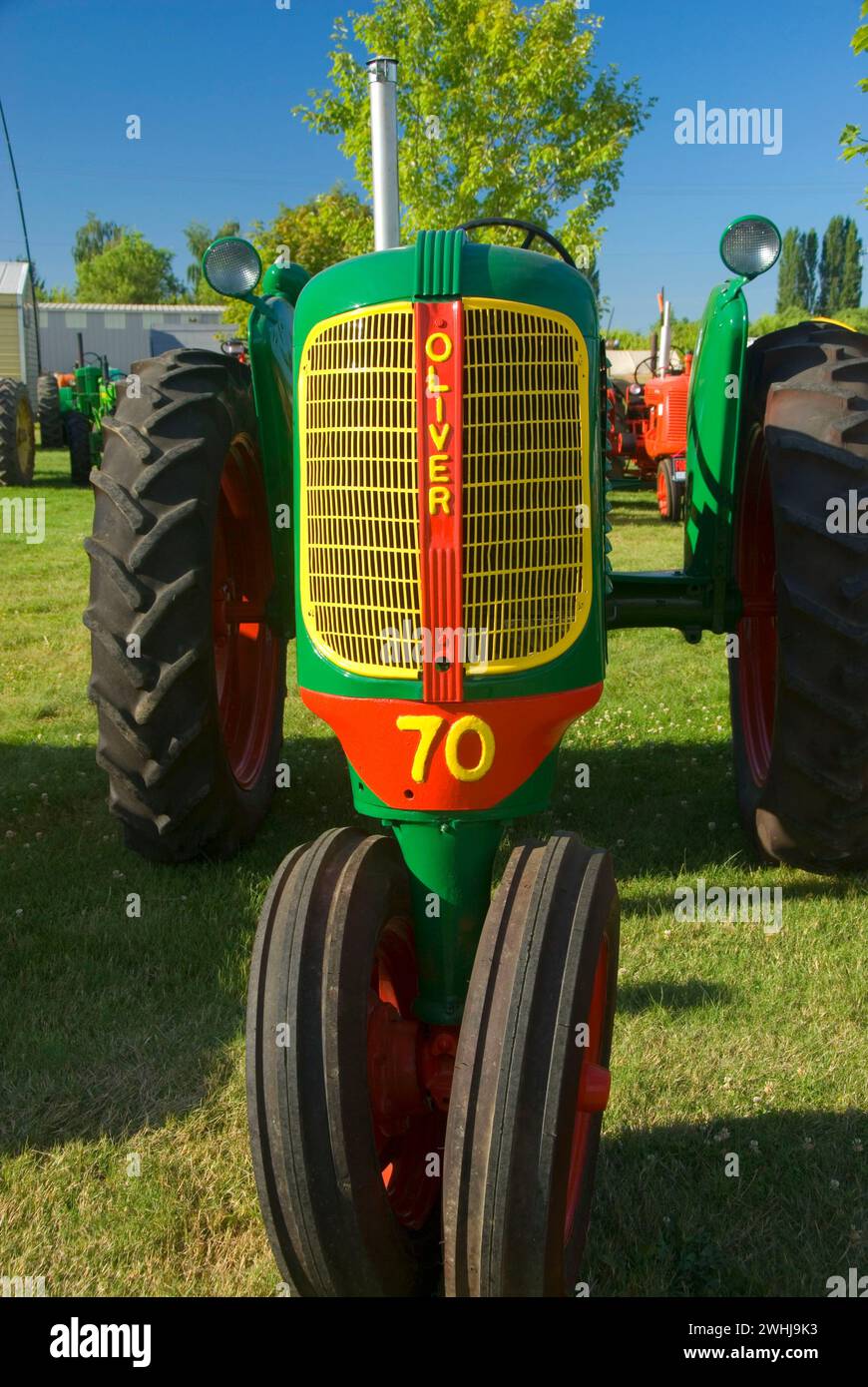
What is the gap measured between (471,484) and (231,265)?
4.93 ft

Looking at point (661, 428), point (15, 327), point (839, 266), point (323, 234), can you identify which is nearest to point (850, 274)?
point (839, 266)

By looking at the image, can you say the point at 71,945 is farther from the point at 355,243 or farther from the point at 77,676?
the point at 355,243

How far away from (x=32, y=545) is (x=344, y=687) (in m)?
11.1

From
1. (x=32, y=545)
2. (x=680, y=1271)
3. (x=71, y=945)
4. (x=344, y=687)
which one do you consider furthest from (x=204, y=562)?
(x=32, y=545)

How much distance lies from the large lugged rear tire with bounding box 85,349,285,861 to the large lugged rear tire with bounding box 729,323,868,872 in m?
1.77

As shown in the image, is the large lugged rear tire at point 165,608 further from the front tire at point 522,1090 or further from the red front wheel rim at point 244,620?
the front tire at point 522,1090

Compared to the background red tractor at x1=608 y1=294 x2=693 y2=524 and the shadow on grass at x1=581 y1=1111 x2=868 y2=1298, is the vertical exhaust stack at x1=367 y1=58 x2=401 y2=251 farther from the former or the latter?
the background red tractor at x1=608 y1=294 x2=693 y2=524

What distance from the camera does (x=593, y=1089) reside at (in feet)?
6.93

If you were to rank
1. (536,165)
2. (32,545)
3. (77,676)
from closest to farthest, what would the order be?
(77,676) → (32,545) → (536,165)

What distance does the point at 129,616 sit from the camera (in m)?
3.77

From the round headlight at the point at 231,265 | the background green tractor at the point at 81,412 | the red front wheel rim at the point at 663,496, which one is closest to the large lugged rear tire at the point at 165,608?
the round headlight at the point at 231,265

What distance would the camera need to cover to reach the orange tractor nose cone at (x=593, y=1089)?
6.91ft

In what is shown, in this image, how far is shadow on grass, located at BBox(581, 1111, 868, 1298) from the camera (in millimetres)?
2412

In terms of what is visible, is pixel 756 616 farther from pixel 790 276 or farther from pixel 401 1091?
pixel 790 276
